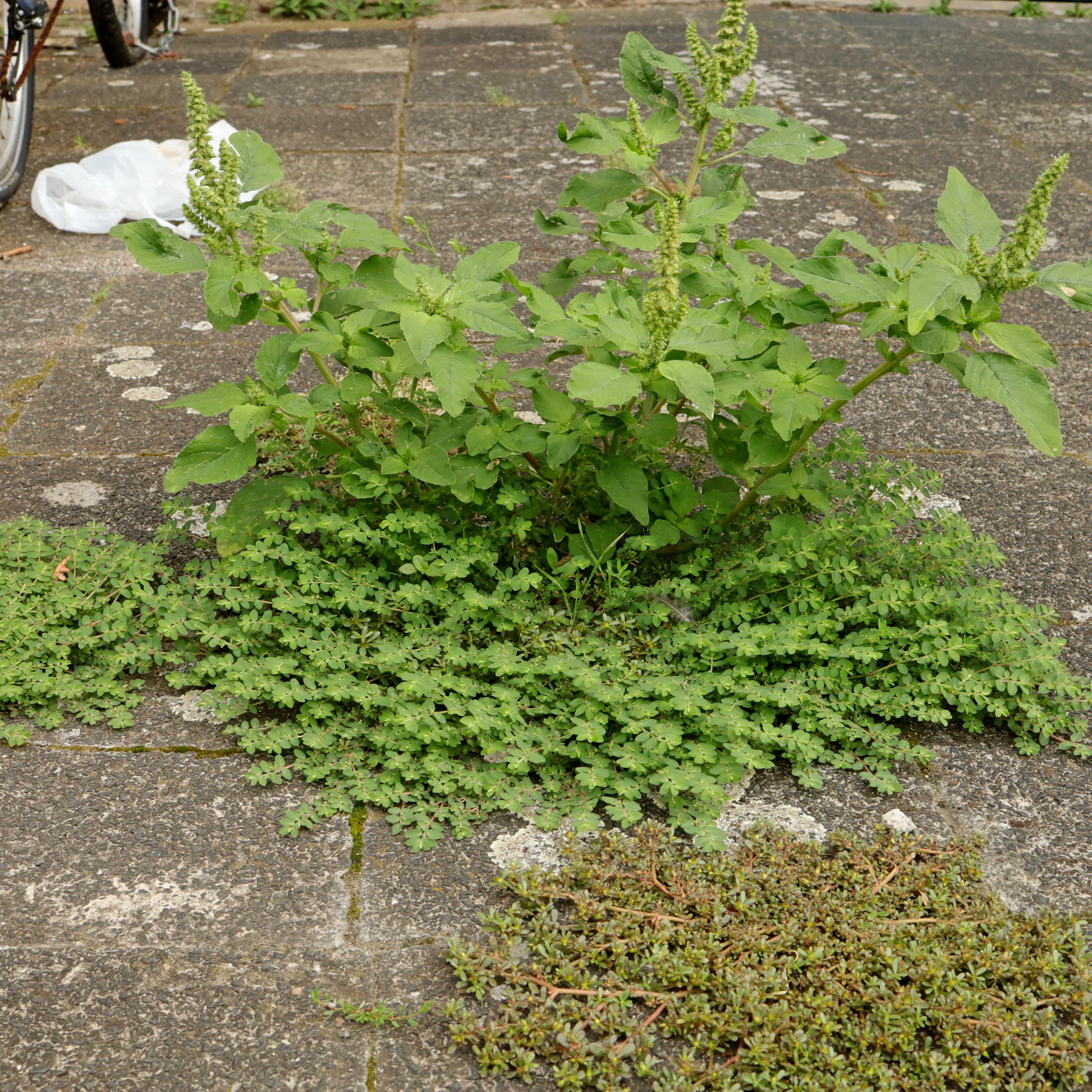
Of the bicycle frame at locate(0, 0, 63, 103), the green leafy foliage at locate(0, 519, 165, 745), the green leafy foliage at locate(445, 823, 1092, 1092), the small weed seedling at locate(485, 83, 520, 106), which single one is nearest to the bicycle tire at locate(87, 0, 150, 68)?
the bicycle frame at locate(0, 0, 63, 103)

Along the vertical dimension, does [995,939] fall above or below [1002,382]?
below

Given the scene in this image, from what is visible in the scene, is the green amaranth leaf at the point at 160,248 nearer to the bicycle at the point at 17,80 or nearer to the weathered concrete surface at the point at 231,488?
the weathered concrete surface at the point at 231,488

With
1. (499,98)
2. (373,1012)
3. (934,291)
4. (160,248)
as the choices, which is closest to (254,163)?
(160,248)

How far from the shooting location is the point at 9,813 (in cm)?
198

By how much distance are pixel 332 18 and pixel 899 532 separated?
6648 millimetres

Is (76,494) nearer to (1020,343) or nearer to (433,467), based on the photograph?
(433,467)

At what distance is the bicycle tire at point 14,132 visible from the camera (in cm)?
457

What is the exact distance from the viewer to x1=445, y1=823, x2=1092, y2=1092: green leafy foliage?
5.17 ft

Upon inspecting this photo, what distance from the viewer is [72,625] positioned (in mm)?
2375

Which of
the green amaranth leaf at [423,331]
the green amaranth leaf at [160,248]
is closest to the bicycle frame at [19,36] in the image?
the green amaranth leaf at [160,248]

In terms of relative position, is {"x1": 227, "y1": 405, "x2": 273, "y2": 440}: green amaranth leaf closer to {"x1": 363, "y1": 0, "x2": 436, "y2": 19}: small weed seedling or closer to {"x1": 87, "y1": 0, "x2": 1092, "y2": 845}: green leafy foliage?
{"x1": 87, "y1": 0, "x2": 1092, "y2": 845}: green leafy foliage

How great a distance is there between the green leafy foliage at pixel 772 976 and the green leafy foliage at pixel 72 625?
98cm

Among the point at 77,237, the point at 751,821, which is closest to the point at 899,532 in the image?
the point at 751,821

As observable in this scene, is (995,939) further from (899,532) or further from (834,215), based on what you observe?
(834,215)
